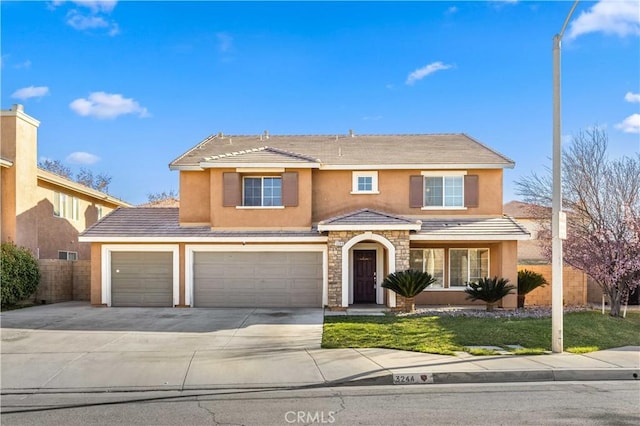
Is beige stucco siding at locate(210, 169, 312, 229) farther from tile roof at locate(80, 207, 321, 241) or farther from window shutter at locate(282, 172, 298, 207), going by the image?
tile roof at locate(80, 207, 321, 241)

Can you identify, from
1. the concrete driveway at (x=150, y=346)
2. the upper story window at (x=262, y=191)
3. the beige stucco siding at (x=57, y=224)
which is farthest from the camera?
the beige stucco siding at (x=57, y=224)

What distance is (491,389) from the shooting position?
8.77 metres

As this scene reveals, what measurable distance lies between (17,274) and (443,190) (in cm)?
A: 1674

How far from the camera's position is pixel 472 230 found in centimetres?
1970

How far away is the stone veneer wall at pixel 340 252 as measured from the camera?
18859 millimetres

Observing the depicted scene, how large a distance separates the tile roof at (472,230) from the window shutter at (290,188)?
4811 millimetres

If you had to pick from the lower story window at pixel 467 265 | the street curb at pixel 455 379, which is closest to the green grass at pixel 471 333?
the street curb at pixel 455 379

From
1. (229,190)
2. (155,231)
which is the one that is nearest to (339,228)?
(229,190)

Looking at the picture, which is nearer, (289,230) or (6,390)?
(6,390)

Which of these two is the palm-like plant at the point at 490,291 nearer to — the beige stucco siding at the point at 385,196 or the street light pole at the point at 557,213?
the beige stucco siding at the point at 385,196

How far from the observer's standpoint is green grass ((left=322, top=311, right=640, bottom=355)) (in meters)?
12.1

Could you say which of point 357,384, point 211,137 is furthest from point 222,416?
point 211,137

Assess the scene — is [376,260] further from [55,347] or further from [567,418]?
[567,418]

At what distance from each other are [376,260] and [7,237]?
14704 millimetres
